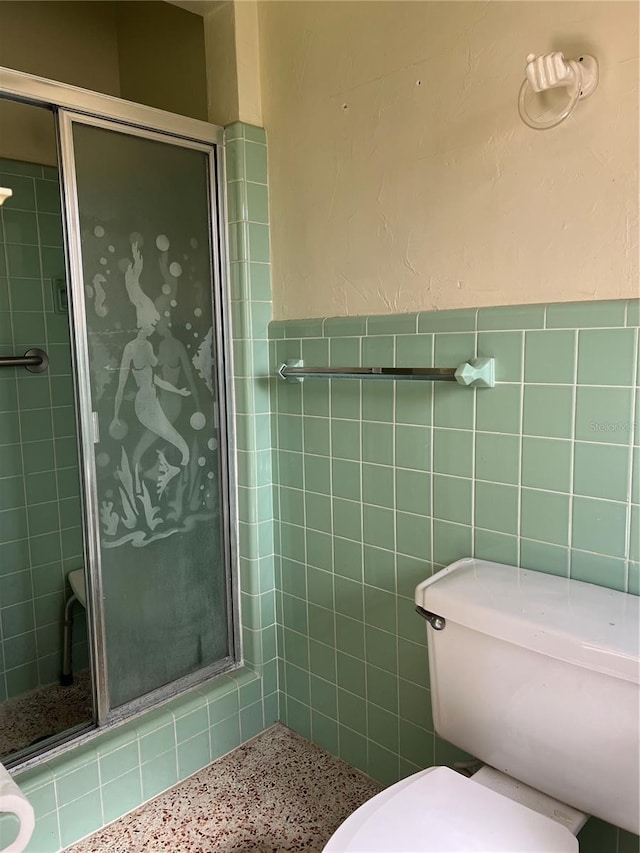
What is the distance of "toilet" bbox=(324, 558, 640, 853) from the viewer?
3.35 feet

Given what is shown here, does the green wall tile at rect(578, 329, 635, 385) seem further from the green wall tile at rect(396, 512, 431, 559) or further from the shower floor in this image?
the shower floor

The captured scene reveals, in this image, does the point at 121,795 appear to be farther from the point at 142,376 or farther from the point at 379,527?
the point at 142,376

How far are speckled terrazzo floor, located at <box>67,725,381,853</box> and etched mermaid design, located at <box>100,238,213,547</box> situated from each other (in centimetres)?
69

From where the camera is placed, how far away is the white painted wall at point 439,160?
115 centimetres

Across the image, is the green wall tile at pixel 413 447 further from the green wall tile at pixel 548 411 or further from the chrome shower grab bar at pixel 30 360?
the chrome shower grab bar at pixel 30 360

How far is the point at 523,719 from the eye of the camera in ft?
3.76

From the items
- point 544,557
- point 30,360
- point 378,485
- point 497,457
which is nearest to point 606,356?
point 497,457

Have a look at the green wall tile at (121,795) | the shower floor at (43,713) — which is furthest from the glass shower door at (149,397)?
the shower floor at (43,713)

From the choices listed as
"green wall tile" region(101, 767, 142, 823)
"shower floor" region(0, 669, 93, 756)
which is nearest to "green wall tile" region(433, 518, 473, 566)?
"green wall tile" region(101, 767, 142, 823)

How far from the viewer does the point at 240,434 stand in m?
1.86

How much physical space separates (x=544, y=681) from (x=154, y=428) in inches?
44.6

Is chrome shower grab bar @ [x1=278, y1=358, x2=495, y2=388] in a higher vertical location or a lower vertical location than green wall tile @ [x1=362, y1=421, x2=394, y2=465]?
higher

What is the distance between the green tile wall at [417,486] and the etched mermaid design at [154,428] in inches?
10.5

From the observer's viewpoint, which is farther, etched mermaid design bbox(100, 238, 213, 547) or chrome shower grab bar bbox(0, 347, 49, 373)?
chrome shower grab bar bbox(0, 347, 49, 373)
